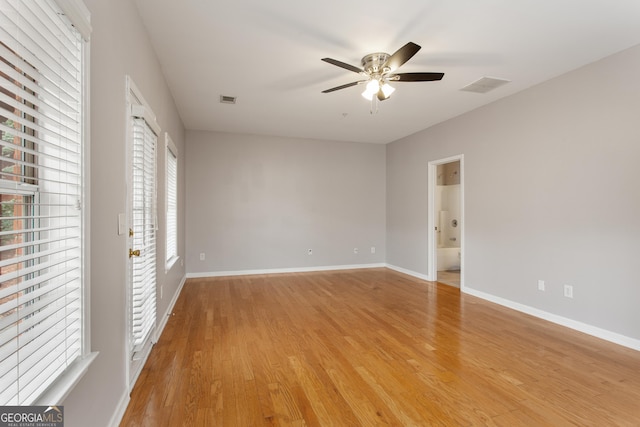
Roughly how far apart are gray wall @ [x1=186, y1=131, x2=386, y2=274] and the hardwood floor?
2039mm

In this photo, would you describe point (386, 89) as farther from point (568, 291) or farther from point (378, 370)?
point (568, 291)

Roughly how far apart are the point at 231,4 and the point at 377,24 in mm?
1146

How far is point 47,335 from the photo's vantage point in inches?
44.3

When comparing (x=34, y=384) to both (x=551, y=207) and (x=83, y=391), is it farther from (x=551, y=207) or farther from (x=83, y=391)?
(x=551, y=207)

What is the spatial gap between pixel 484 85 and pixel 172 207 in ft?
14.0

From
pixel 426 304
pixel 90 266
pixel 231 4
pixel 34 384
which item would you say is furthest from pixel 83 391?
pixel 426 304

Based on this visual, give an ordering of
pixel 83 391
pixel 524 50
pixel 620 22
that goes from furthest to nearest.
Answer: pixel 524 50, pixel 620 22, pixel 83 391

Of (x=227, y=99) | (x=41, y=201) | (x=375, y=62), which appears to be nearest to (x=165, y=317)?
(x=41, y=201)

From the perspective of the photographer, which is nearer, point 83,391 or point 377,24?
point 83,391

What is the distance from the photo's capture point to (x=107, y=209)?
167 cm

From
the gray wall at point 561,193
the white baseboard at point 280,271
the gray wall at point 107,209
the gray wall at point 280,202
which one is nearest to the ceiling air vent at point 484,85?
the gray wall at point 561,193

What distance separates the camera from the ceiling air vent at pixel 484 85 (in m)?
3.56

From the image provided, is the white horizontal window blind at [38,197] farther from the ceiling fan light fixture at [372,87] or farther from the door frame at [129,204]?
the ceiling fan light fixture at [372,87]

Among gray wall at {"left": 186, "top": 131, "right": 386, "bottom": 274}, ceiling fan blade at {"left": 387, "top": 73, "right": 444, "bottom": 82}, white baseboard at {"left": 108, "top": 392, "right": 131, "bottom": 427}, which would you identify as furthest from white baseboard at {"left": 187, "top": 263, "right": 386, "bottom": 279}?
ceiling fan blade at {"left": 387, "top": 73, "right": 444, "bottom": 82}
